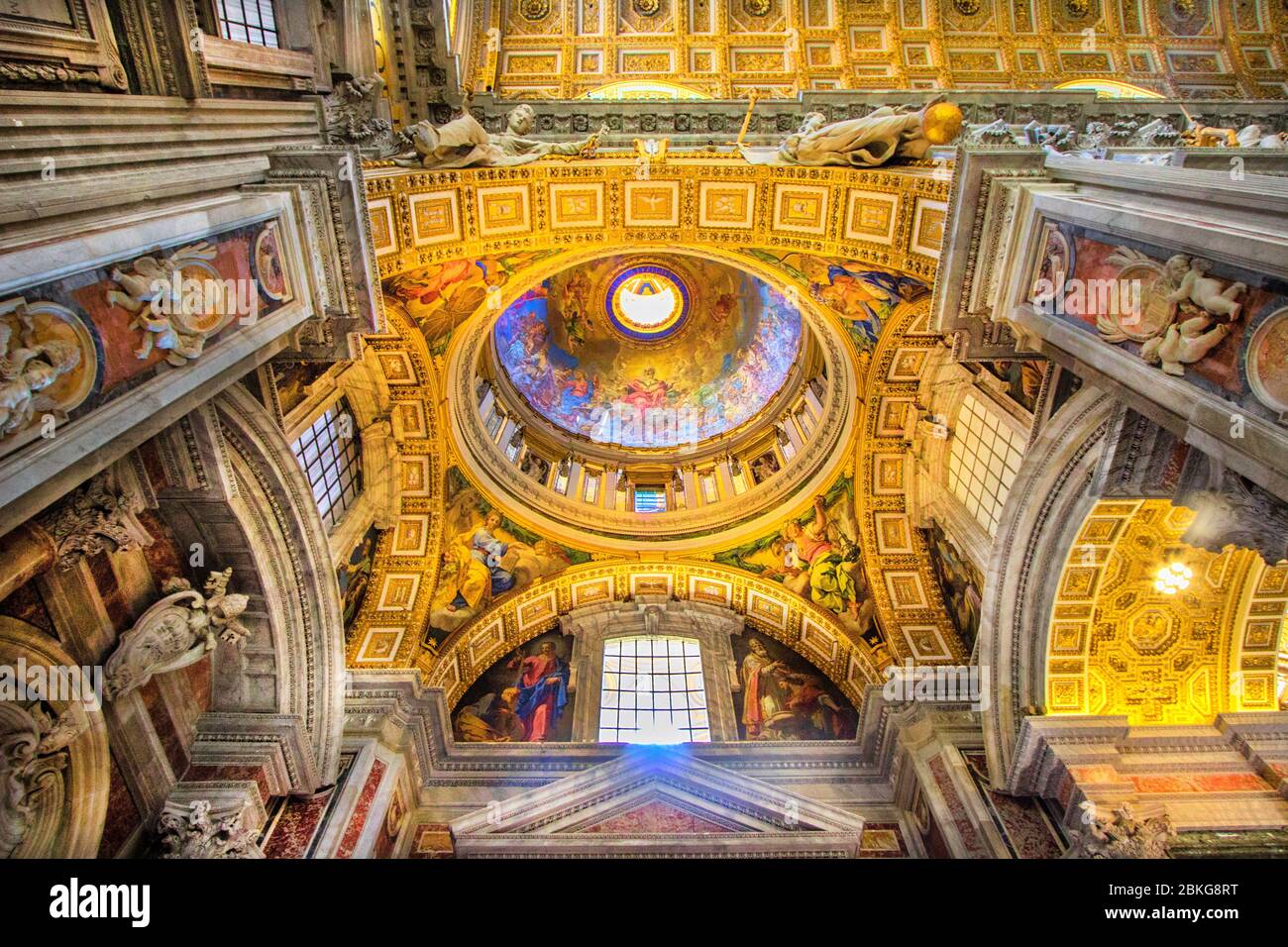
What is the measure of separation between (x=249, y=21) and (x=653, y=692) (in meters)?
13.6

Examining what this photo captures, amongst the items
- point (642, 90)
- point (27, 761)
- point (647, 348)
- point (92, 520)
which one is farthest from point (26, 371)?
point (647, 348)

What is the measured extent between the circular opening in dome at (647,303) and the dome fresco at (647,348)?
3 centimetres

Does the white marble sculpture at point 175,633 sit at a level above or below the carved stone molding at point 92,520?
below

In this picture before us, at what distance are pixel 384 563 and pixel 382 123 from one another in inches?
314

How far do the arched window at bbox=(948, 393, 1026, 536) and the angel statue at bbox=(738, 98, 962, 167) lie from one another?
4.72 meters

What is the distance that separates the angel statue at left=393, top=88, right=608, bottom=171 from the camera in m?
11.2

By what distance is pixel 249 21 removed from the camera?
1046 centimetres

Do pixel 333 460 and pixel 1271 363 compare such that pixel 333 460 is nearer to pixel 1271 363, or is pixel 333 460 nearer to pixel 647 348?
pixel 647 348

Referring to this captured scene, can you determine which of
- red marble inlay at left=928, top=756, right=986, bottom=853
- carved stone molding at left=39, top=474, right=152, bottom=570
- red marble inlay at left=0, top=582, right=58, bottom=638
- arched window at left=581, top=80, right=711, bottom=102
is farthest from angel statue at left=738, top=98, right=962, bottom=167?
red marble inlay at left=0, top=582, right=58, bottom=638

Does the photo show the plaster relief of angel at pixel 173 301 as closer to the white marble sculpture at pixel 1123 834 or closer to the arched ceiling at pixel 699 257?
the arched ceiling at pixel 699 257

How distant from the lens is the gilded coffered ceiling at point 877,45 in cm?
1711

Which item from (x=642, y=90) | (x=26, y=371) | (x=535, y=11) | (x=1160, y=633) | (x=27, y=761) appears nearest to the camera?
(x=26, y=371)

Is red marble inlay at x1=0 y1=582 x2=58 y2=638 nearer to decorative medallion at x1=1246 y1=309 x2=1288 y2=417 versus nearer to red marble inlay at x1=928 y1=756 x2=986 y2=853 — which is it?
decorative medallion at x1=1246 y1=309 x2=1288 y2=417

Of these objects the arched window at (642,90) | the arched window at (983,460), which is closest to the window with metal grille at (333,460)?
the arched window at (642,90)
